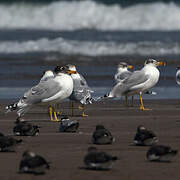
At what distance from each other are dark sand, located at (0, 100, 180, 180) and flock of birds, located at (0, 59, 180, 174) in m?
0.10

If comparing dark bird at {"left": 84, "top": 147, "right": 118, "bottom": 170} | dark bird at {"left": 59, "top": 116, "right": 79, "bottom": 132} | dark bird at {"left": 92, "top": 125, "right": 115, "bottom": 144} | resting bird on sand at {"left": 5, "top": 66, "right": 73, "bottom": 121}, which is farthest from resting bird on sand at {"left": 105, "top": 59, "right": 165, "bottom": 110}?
dark bird at {"left": 84, "top": 147, "right": 118, "bottom": 170}

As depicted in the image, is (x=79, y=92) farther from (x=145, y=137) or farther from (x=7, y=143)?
(x=7, y=143)

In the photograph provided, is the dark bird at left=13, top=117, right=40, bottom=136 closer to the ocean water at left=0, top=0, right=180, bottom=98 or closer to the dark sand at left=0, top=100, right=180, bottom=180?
the dark sand at left=0, top=100, right=180, bottom=180

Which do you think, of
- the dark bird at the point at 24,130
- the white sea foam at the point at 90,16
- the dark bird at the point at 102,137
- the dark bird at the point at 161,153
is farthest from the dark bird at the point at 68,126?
the white sea foam at the point at 90,16

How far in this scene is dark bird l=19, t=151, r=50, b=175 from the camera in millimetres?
6938

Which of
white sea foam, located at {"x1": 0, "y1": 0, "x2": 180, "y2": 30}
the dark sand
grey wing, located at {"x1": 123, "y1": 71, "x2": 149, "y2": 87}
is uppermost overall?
white sea foam, located at {"x1": 0, "y1": 0, "x2": 180, "y2": 30}

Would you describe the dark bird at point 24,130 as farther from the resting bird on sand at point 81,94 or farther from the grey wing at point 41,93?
the resting bird on sand at point 81,94

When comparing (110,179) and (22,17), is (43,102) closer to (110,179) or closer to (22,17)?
(110,179)

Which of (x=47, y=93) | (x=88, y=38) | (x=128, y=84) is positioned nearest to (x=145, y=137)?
(x=47, y=93)

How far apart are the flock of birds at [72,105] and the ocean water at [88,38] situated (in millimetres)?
2553

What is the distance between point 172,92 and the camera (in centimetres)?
1817

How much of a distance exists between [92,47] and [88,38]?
5.62 meters

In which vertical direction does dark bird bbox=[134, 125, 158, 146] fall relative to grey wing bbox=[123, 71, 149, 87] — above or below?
below

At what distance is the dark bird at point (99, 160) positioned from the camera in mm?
7109
